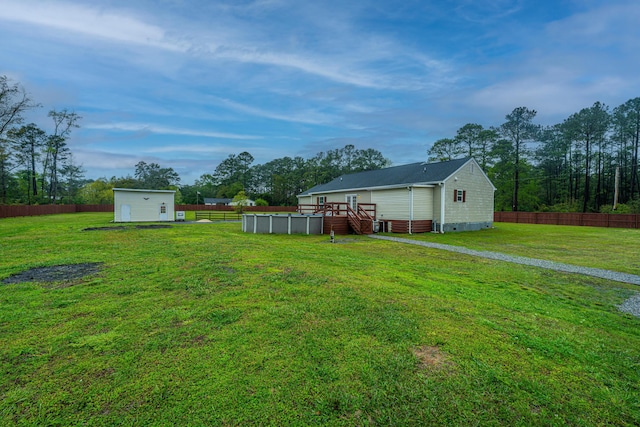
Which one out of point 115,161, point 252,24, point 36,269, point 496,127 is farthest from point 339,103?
point 115,161

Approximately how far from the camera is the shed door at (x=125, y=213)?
22.8m

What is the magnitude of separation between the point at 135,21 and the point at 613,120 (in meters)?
47.1

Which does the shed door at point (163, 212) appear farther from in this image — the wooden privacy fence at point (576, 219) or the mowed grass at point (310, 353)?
the wooden privacy fence at point (576, 219)

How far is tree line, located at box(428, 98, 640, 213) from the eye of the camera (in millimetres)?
32344

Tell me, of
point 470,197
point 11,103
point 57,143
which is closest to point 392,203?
point 470,197

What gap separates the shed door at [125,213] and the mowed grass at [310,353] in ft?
65.3

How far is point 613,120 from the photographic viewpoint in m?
32.3

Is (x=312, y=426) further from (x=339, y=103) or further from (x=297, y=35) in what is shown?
(x=339, y=103)

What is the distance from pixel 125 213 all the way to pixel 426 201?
2364 centimetres

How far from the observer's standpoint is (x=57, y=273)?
235 inches

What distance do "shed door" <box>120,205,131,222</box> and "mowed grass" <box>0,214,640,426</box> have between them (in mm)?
19892

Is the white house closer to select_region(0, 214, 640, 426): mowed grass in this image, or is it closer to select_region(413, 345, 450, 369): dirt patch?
select_region(0, 214, 640, 426): mowed grass

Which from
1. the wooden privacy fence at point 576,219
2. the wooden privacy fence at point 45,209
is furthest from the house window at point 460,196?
the wooden privacy fence at point 45,209

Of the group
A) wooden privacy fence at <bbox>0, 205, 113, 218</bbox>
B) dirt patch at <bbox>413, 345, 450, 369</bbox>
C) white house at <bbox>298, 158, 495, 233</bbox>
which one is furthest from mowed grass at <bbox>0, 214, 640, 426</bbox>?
wooden privacy fence at <bbox>0, 205, 113, 218</bbox>
